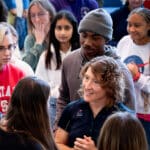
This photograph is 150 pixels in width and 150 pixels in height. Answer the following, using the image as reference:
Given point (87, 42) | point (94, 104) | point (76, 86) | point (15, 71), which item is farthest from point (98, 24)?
point (15, 71)

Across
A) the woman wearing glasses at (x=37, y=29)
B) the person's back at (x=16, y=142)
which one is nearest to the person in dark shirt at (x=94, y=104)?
the person's back at (x=16, y=142)

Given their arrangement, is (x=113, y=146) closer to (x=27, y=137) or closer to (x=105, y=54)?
(x=27, y=137)

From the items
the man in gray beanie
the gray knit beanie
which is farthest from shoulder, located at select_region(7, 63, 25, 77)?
the gray knit beanie

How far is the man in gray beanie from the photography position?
2.26 meters

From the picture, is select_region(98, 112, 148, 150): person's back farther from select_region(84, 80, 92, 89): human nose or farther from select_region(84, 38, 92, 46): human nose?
select_region(84, 38, 92, 46): human nose

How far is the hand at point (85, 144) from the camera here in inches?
79.6

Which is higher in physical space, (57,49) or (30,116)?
(57,49)

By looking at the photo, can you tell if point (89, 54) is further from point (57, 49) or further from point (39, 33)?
point (39, 33)

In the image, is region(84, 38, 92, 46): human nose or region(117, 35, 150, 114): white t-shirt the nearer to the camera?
region(84, 38, 92, 46): human nose

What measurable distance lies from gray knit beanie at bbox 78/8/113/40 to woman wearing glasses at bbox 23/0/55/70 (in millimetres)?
1070

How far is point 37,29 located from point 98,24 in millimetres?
1266

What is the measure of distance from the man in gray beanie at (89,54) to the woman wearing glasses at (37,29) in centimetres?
99

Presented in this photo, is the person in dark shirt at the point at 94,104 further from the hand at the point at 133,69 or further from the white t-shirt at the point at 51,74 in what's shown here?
the white t-shirt at the point at 51,74

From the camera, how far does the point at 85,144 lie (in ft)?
6.63
